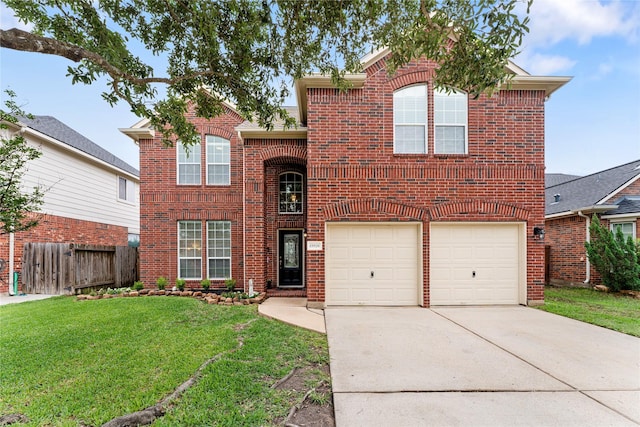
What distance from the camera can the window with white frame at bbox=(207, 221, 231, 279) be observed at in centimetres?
1039

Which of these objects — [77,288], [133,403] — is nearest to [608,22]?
[133,403]

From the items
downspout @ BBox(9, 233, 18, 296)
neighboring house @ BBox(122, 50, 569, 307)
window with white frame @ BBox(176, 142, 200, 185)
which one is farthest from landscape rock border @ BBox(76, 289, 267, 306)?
window with white frame @ BBox(176, 142, 200, 185)

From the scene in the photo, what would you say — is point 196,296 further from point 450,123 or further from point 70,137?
point 70,137

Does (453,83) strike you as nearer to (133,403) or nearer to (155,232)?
(133,403)

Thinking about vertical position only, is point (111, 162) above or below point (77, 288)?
above

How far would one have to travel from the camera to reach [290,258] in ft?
34.0

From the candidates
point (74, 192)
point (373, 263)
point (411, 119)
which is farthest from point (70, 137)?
point (411, 119)

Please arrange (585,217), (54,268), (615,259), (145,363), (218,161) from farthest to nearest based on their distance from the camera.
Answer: (585,217), (218,161), (54,268), (615,259), (145,363)

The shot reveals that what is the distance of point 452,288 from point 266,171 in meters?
6.64

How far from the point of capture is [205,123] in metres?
10.5

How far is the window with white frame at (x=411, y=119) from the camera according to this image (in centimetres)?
782

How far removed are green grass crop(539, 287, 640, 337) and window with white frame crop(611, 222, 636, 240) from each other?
239 centimetres

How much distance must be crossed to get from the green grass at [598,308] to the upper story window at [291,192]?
295 inches

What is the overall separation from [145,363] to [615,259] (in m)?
13.3
